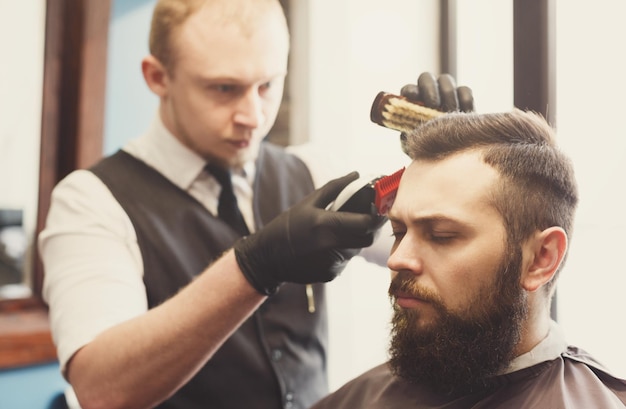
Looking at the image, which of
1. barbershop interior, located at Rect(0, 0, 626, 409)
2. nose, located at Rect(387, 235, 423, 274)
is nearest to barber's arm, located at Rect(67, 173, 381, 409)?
nose, located at Rect(387, 235, 423, 274)

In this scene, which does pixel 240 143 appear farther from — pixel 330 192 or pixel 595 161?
pixel 595 161

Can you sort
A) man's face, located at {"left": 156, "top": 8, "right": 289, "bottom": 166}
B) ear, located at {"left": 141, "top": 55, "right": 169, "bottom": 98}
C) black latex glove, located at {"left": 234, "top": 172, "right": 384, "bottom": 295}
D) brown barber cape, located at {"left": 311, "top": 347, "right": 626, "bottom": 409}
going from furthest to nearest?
ear, located at {"left": 141, "top": 55, "right": 169, "bottom": 98}
man's face, located at {"left": 156, "top": 8, "right": 289, "bottom": 166}
black latex glove, located at {"left": 234, "top": 172, "right": 384, "bottom": 295}
brown barber cape, located at {"left": 311, "top": 347, "right": 626, "bottom": 409}

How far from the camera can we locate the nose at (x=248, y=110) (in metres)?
1.84

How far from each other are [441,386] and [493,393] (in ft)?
0.37

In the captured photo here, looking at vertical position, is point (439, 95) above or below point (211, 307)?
above

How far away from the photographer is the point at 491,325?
129 cm

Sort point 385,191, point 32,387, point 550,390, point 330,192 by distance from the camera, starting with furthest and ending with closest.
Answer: point 32,387
point 330,192
point 385,191
point 550,390

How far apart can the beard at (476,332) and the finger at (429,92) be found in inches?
17.5

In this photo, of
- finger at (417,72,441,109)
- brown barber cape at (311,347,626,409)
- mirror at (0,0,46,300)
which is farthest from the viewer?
mirror at (0,0,46,300)

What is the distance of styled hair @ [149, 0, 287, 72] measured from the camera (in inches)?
71.6

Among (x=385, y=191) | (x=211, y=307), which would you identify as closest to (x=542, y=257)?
(x=385, y=191)

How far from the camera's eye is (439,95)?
157 cm

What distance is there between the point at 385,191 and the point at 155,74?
0.92 metres

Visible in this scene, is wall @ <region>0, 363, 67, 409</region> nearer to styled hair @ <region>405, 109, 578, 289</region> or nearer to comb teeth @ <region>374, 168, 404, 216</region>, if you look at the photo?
comb teeth @ <region>374, 168, 404, 216</region>
